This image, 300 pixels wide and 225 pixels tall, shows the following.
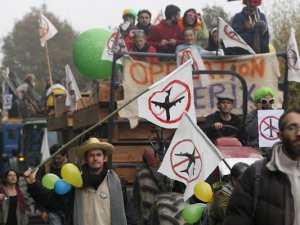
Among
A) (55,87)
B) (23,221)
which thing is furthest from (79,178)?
(55,87)

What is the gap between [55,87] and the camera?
73.6ft

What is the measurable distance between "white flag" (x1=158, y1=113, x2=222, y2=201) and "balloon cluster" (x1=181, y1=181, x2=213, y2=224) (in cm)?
37

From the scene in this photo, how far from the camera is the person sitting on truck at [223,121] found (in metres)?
11.0

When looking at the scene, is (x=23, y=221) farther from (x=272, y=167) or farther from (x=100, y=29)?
(x=272, y=167)

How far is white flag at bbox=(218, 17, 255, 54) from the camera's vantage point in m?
12.7

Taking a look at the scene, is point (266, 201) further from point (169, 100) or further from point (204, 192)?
point (169, 100)

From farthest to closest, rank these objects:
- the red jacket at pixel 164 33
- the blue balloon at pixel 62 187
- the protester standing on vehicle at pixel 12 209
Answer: the red jacket at pixel 164 33 < the protester standing on vehicle at pixel 12 209 < the blue balloon at pixel 62 187

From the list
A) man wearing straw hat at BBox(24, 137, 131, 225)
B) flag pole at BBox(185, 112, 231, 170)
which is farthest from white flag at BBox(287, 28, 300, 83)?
man wearing straw hat at BBox(24, 137, 131, 225)

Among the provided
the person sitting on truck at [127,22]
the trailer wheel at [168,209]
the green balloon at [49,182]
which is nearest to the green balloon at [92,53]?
the person sitting on truck at [127,22]

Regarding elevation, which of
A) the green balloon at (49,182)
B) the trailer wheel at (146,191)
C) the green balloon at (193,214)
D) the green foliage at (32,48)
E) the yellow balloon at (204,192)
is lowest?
the green foliage at (32,48)

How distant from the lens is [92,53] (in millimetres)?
14164

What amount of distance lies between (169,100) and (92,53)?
402 cm

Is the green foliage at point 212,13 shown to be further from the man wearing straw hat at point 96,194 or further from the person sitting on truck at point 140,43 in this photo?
the man wearing straw hat at point 96,194

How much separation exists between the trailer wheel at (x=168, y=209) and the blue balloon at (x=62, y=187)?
148 centimetres
